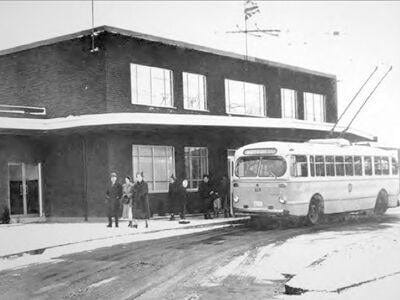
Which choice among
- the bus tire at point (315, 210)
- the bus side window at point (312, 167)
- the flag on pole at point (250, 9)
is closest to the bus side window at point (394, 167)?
the bus tire at point (315, 210)

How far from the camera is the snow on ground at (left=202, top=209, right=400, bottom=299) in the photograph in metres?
8.25

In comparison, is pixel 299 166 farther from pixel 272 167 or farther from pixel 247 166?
pixel 247 166

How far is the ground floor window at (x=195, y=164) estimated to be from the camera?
23.9m

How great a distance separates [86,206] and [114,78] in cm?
509

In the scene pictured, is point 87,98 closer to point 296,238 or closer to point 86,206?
point 86,206

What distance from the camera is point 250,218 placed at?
20.4 m

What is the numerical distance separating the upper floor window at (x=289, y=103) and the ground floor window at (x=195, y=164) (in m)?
7.89

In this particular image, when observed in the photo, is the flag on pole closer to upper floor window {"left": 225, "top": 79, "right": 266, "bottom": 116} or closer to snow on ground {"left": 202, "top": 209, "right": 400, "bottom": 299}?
upper floor window {"left": 225, "top": 79, "right": 266, "bottom": 116}

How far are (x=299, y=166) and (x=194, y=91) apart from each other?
8.84m

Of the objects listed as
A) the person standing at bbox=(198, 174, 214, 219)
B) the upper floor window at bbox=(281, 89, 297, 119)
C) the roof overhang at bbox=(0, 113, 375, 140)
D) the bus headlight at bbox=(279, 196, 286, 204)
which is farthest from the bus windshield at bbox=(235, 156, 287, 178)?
the upper floor window at bbox=(281, 89, 297, 119)

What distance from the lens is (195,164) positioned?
2428cm

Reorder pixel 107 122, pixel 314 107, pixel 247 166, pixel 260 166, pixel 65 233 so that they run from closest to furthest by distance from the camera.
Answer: pixel 65 233
pixel 260 166
pixel 247 166
pixel 107 122
pixel 314 107

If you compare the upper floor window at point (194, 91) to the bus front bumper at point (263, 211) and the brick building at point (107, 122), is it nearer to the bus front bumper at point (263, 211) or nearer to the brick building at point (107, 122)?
the brick building at point (107, 122)

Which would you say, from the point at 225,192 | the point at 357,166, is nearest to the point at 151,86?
the point at 225,192
